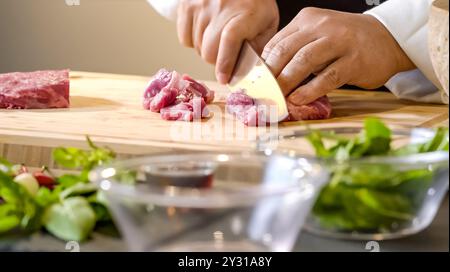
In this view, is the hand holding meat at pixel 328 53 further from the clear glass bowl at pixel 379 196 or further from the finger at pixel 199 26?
the clear glass bowl at pixel 379 196

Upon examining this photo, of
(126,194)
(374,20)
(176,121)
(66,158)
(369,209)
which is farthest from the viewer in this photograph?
(374,20)

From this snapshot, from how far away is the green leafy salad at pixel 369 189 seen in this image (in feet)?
3.06

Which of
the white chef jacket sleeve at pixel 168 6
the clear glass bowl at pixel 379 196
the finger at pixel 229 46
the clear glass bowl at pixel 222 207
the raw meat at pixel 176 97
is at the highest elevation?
the clear glass bowl at pixel 222 207

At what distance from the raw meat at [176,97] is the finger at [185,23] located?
11.7 inches

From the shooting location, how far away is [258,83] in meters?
1.90

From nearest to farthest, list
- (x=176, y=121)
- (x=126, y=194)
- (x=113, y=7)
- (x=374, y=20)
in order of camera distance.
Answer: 1. (x=126, y=194)
2. (x=176, y=121)
3. (x=374, y=20)
4. (x=113, y=7)

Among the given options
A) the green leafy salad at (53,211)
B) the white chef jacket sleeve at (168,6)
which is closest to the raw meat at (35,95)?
the white chef jacket sleeve at (168,6)

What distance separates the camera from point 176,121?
1841 mm

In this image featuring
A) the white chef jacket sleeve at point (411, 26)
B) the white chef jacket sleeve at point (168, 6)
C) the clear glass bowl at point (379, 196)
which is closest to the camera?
the clear glass bowl at point (379, 196)

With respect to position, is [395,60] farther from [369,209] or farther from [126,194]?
[126,194]

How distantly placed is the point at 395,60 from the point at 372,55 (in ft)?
0.29

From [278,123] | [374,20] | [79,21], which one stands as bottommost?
[79,21]

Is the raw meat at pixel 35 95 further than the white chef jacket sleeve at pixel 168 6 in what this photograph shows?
No

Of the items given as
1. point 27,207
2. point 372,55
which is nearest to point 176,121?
point 372,55
